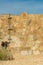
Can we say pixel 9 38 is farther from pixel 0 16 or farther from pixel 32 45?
pixel 0 16

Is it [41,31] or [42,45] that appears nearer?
[42,45]

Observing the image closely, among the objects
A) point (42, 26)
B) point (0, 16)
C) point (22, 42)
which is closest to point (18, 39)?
point (22, 42)

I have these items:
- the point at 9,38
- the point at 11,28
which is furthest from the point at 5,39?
the point at 11,28

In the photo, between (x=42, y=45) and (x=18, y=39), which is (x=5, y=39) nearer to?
(x=18, y=39)

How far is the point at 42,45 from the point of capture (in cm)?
3800

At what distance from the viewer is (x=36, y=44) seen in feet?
126

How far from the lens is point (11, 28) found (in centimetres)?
4316

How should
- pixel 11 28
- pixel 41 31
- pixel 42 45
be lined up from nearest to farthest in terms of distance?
1. pixel 42 45
2. pixel 41 31
3. pixel 11 28

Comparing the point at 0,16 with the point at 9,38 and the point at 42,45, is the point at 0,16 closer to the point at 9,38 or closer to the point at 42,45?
the point at 9,38

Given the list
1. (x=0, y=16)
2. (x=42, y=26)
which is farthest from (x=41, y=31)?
(x=0, y=16)

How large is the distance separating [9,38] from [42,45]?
4.14m

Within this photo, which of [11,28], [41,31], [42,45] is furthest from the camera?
[11,28]

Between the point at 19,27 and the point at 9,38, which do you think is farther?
the point at 19,27

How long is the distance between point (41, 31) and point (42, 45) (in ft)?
9.76
